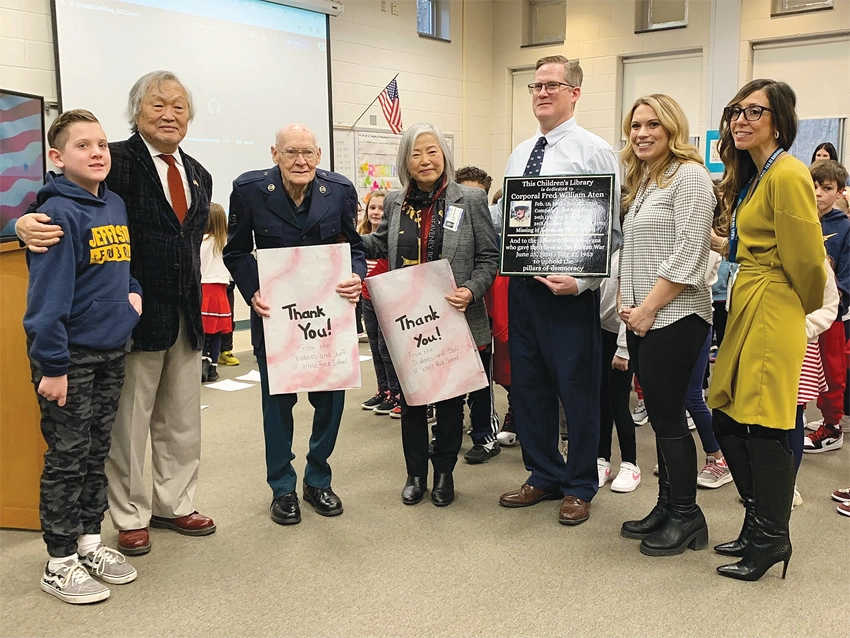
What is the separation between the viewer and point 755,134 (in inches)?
91.5

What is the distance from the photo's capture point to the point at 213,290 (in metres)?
5.42

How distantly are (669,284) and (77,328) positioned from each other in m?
1.86

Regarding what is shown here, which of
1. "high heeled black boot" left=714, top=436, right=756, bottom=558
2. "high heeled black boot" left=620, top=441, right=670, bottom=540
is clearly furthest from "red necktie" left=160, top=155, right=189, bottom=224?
"high heeled black boot" left=714, top=436, right=756, bottom=558

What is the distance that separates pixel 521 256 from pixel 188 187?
1.22 m

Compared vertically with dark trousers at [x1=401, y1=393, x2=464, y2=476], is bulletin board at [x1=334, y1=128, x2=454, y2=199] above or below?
above

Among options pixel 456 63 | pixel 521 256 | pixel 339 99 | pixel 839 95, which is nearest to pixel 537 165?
pixel 521 256

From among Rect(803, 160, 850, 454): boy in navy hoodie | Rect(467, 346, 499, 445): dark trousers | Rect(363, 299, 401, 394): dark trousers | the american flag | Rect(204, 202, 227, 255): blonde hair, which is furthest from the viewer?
the american flag

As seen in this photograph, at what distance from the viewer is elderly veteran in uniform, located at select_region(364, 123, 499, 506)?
2.94m

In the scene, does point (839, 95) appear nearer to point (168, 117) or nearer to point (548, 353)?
point (548, 353)

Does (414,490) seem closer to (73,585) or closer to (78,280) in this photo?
(73,585)

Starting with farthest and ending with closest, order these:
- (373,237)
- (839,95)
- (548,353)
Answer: (839,95) → (373,237) → (548,353)

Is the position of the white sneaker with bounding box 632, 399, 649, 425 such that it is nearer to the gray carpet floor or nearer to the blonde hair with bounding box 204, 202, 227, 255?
the gray carpet floor

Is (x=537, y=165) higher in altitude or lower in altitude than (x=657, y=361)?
→ higher

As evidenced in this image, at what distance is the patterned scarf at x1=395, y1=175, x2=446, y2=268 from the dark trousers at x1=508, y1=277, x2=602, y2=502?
36 centimetres
